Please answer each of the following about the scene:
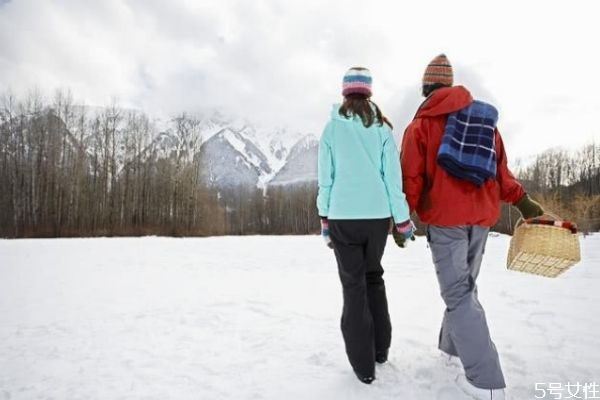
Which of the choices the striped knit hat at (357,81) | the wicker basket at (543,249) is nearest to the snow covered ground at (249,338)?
the wicker basket at (543,249)

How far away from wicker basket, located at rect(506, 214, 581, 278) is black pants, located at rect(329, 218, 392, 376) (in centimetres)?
83

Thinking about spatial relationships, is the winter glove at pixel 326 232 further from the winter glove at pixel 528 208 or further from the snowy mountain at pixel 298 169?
the snowy mountain at pixel 298 169

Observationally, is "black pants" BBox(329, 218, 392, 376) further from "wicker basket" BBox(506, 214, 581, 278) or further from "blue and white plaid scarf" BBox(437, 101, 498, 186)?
"wicker basket" BBox(506, 214, 581, 278)

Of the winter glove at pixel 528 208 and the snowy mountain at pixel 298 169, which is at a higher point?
the snowy mountain at pixel 298 169

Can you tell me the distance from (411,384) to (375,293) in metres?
0.57

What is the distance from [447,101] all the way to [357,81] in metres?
0.57

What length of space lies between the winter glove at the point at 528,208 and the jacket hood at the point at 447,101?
0.71 meters

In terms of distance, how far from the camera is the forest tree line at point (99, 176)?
30.3 meters

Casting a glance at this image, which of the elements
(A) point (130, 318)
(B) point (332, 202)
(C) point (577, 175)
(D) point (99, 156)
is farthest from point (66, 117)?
(C) point (577, 175)

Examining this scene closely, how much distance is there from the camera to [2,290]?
210 inches

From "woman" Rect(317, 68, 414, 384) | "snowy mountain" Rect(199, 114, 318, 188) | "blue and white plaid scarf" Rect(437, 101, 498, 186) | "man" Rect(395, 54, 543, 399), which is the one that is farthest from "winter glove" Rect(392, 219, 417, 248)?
"snowy mountain" Rect(199, 114, 318, 188)

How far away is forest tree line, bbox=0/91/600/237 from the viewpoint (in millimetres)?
30344

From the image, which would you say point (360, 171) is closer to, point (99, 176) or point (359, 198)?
point (359, 198)

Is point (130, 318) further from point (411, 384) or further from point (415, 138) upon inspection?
point (415, 138)
